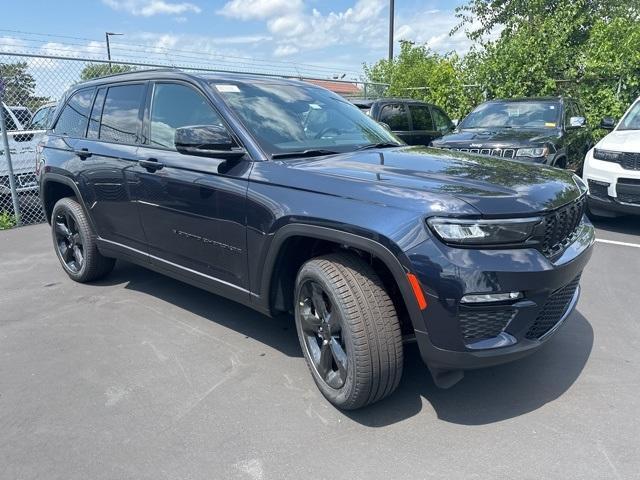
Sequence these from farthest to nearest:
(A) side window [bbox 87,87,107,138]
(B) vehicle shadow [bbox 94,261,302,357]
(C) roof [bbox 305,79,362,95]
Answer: (C) roof [bbox 305,79,362,95]
(A) side window [bbox 87,87,107,138]
(B) vehicle shadow [bbox 94,261,302,357]

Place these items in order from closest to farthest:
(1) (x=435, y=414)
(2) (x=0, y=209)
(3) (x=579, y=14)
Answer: (1) (x=435, y=414), (2) (x=0, y=209), (3) (x=579, y=14)

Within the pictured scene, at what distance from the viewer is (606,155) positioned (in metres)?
6.62

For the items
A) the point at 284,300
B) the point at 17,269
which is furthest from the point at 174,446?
the point at 17,269

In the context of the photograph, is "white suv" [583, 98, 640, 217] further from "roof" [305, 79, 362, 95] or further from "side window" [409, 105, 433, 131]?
"side window" [409, 105, 433, 131]

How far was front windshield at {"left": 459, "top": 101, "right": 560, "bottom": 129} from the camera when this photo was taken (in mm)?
8531

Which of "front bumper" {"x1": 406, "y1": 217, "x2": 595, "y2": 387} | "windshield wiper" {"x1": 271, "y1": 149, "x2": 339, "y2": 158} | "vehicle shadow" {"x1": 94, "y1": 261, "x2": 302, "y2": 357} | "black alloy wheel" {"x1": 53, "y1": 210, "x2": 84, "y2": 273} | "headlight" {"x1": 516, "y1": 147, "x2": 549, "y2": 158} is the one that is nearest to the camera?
"front bumper" {"x1": 406, "y1": 217, "x2": 595, "y2": 387}

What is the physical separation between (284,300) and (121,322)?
1.68m

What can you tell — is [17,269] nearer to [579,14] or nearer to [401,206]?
[401,206]

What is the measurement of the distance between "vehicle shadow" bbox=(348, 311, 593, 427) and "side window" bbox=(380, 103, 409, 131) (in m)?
7.29

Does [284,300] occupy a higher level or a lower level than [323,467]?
higher

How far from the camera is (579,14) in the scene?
14.4 m

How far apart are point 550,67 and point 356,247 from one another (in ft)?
39.0

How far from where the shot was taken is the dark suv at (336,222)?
2.45 meters

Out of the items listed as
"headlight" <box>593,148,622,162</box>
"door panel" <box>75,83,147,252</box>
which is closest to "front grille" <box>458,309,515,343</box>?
"door panel" <box>75,83,147,252</box>
